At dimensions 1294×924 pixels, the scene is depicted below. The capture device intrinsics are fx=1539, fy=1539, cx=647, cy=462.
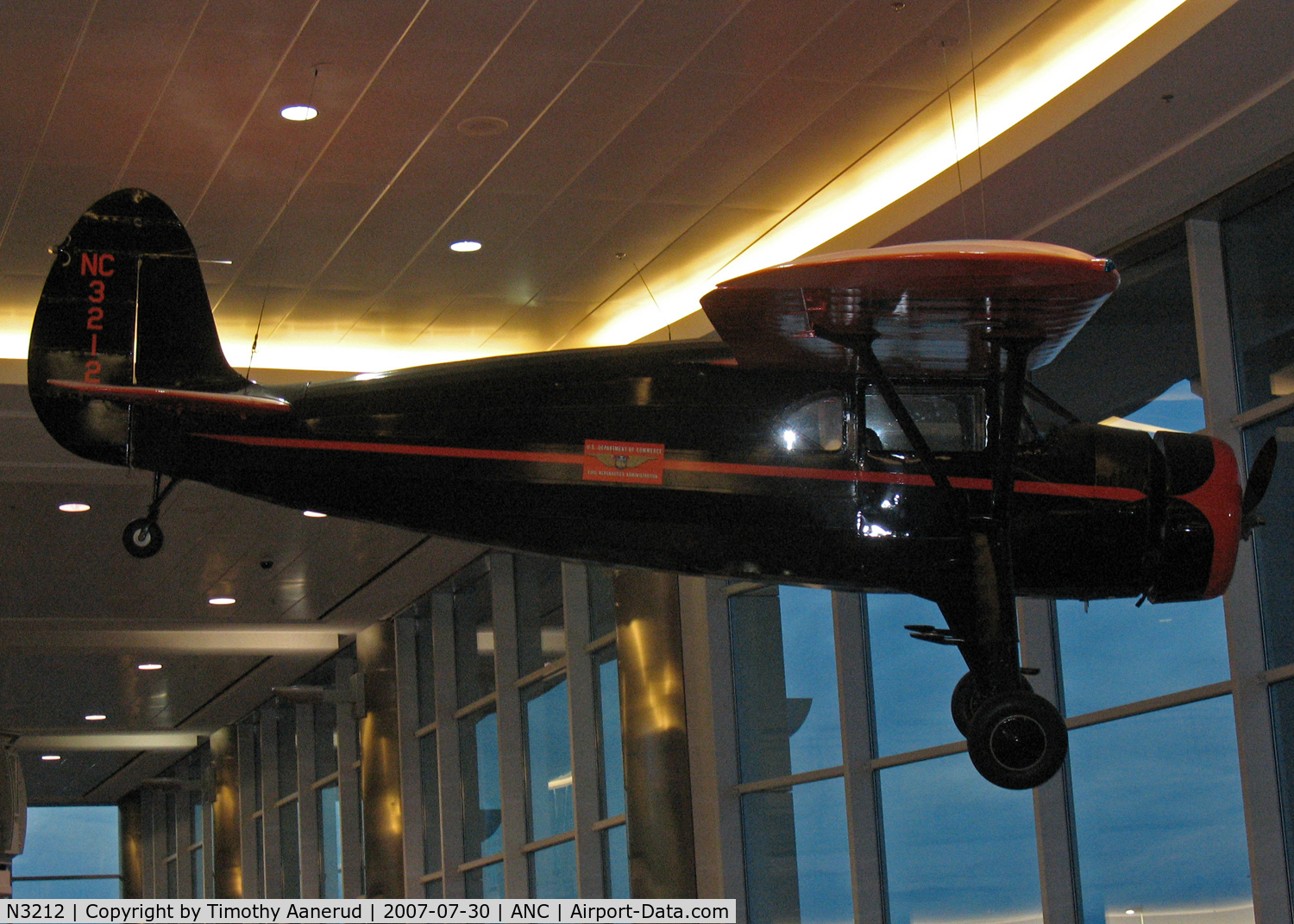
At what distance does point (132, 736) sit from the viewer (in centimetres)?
2664

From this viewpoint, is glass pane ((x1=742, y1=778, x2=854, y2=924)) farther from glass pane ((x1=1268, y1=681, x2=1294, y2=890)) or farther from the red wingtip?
the red wingtip

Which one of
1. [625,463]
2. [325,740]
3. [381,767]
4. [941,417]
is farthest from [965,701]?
[325,740]

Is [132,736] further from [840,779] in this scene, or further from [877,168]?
[877,168]

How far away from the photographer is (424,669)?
59.4ft

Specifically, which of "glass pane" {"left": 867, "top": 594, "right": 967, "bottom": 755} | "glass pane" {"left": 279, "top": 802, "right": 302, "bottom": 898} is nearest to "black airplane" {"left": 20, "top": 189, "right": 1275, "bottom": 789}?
"glass pane" {"left": 867, "top": 594, "right": 967, "bottom": 755}

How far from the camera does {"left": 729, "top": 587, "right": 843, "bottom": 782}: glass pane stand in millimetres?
10727

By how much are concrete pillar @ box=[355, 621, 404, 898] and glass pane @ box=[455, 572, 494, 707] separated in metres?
1.21

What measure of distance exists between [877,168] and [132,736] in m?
21.7

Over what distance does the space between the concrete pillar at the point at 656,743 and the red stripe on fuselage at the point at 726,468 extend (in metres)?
5.93

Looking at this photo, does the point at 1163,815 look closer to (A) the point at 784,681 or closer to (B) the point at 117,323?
(A) the point at 784,681

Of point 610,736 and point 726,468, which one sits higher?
point 726,468

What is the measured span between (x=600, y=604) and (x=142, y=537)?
906 cm

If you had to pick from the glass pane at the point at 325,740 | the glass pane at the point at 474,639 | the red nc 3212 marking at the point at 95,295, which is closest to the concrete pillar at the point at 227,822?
the glass pane at the point at 325,740

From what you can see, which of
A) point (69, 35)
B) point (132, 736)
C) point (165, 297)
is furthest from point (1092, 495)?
point (132, 736)
